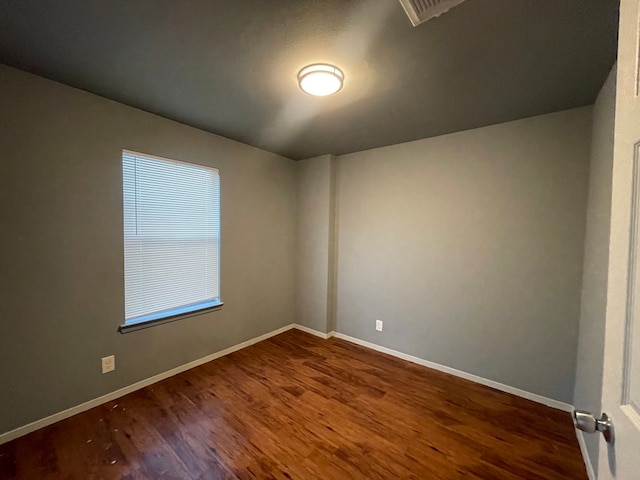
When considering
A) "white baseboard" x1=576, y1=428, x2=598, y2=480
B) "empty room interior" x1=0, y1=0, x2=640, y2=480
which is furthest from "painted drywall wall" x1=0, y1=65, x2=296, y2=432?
"white baseboard" x1=576, y1=428, x2=598, y2=480

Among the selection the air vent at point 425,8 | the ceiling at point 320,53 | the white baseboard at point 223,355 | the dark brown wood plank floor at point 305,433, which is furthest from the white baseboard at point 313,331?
the air vent at point 425,8

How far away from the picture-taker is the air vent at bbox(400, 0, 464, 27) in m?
1.06

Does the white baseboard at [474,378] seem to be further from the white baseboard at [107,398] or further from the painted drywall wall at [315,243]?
the white baseboard at [107,398]

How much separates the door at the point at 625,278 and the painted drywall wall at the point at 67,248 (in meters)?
2.75

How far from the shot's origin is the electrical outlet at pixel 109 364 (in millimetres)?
2008

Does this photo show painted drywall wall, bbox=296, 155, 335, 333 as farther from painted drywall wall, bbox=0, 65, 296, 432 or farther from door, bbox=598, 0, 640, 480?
door, bbox=598, 0, 640, 480

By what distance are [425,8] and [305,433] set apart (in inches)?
98.3

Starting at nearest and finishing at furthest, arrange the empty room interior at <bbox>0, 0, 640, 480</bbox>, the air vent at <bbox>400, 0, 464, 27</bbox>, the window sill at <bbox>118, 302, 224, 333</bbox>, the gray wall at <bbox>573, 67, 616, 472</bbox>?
1. the air vent at <bbox>400, 0, 464, 27</bbox>
2. the empty room interior at <bbox>0, 0, 640, 480</bbox>
3. the gray wall at <bbox>573, 67, 616, 472</bbox>
4. the window sill at <bbox>118, 302, 224, 333</bbox>

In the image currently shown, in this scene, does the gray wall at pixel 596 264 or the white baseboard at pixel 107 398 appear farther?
the white baseboard at pixel 107 398

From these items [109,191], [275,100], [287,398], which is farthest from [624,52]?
[109,191]

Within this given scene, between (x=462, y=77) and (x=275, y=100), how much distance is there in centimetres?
130

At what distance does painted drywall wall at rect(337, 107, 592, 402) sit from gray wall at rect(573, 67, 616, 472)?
14 centimetres

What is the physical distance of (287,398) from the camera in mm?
2113

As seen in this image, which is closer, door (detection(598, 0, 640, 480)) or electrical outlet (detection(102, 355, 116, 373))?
door (detection(598, 0, 640, 480))
